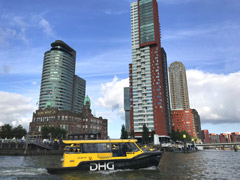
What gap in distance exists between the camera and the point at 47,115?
Result: 483 feet

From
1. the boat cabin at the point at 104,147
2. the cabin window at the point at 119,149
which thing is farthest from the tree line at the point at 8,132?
the cabin window at the point at 119,149

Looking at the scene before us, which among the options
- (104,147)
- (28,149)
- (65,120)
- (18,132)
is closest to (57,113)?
(65,120)

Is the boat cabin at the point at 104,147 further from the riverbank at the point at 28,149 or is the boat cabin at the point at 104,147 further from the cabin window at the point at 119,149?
the riverbank at the point at 28,149

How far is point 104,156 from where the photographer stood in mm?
24094

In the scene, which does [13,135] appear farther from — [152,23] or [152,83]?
[152,23]

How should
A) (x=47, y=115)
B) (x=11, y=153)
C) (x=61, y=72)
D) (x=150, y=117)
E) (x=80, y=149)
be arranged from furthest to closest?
(x=61, y=72) → (x=47, y=115) → (x=150, y=117) → (x=11, y=153) → (x=80, y=149)

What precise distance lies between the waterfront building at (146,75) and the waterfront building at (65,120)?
40.9m

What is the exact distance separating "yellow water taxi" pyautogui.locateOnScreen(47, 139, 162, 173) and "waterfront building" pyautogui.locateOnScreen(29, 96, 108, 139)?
121m

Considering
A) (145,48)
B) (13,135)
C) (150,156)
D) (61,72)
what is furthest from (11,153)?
(61,72)

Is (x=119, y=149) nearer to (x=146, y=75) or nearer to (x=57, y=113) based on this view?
(x=146, y=75)

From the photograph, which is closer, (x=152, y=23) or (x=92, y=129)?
(x=152, y=23)

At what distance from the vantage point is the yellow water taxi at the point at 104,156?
76.2 ft

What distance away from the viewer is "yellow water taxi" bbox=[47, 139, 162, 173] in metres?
23.2

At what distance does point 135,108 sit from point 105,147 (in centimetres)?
10864
